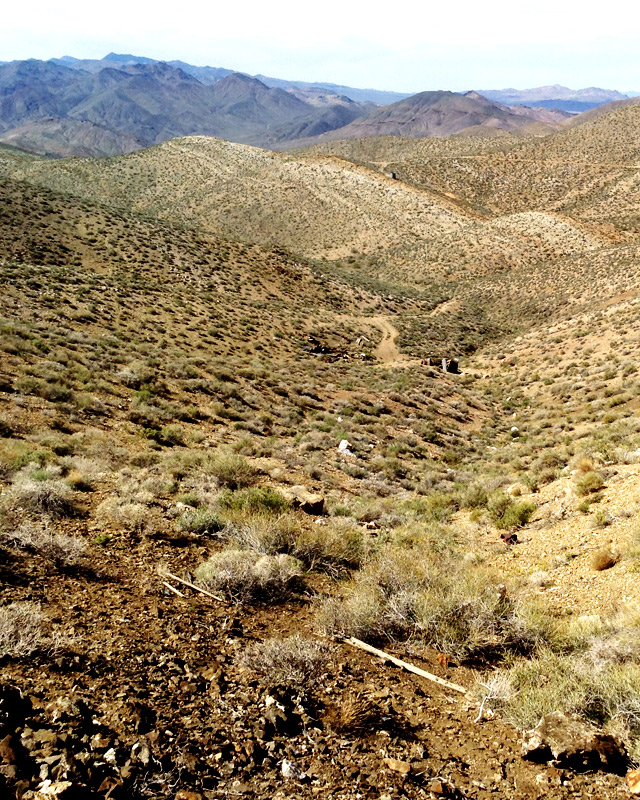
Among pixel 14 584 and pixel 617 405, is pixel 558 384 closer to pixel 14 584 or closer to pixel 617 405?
pixel 617 405

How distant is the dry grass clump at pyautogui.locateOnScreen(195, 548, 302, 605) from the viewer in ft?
20.0

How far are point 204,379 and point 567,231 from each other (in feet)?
181

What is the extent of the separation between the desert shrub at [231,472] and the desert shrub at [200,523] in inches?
93.0

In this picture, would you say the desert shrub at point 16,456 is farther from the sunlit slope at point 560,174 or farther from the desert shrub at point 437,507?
the sunlit slope at point 560,174

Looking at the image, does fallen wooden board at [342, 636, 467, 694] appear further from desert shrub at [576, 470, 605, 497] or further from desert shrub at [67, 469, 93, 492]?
desert shrub at [576, 470, 605, 497]

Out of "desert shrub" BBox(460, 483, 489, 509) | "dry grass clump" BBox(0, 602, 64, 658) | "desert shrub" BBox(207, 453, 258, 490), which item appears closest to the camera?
"dry grass clump" BBox(0, 602, 64, 658)

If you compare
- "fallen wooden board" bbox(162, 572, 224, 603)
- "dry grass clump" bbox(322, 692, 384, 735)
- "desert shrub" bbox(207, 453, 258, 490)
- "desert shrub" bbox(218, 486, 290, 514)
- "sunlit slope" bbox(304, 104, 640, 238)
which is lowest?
"desert shrub" bbox(207, 453, 258, 490)

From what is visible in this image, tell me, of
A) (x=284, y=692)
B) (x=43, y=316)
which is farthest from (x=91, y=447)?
(x=43, y=316)

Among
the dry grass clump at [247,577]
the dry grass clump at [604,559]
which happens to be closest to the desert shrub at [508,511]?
the dry grass clump at [604,559]

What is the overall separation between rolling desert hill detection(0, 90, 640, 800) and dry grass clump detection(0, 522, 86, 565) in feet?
0.10

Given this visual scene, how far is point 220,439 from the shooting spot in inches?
594

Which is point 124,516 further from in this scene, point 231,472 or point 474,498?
point 474,498

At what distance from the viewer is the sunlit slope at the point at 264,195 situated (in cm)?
6731

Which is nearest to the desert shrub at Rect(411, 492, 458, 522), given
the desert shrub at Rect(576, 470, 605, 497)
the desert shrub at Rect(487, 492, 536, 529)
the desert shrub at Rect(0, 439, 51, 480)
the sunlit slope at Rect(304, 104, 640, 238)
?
the desert shrub at Rect(487, 492, 536, 529)
